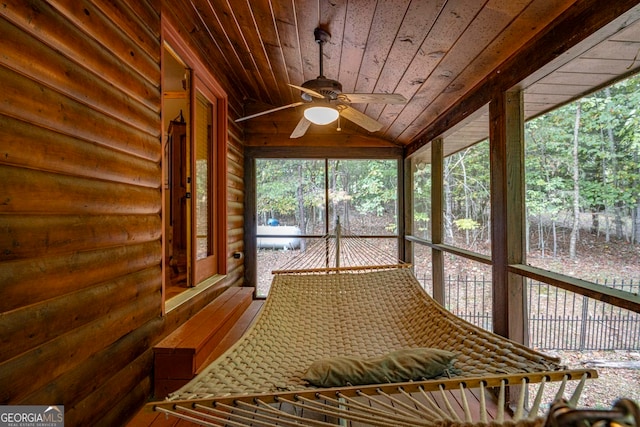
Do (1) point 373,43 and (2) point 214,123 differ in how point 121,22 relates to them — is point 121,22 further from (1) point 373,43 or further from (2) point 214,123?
(2) point 214,123

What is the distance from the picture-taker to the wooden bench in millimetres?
1903

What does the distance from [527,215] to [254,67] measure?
3052 millimetres

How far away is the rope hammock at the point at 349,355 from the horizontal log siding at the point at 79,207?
1.73 feet

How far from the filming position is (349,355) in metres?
1.69

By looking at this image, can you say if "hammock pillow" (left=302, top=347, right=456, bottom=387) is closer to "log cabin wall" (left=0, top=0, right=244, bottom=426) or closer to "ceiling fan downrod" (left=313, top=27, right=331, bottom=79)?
"log cabin wall" (left=0, top=0, right=244, bottom=426)

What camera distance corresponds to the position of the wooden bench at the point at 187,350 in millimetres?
1903

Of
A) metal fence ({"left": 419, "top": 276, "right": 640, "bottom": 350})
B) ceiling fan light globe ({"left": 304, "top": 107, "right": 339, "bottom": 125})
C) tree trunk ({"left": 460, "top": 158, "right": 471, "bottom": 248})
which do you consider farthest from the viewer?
tree trunk ({"left": 460, "top": 158, "right": 471, "bottom": 248})

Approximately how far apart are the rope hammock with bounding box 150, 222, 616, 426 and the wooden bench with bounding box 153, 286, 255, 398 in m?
0.48

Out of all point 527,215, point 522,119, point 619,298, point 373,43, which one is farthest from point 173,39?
Answer: point 619,298

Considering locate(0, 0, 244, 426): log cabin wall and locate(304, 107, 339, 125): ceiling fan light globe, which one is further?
locate(304, 107, 339, 125): ceiling fan light globe

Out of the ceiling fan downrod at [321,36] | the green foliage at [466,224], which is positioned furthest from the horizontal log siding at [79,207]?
the green foliage at [466,224]

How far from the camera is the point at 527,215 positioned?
2.12 metres

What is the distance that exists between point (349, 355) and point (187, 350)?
1020 millimetres

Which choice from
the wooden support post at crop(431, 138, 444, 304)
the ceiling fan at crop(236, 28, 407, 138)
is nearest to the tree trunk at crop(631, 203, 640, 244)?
the ceiling fan at crop(236, 28, 407, 138)
